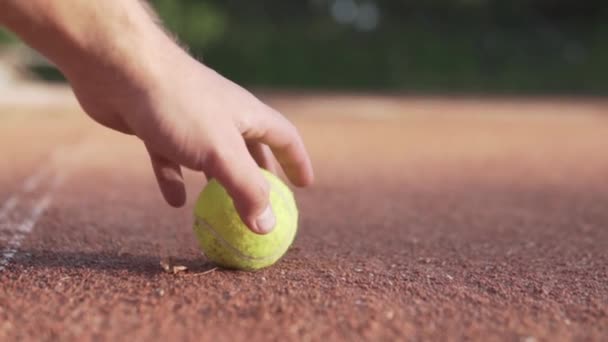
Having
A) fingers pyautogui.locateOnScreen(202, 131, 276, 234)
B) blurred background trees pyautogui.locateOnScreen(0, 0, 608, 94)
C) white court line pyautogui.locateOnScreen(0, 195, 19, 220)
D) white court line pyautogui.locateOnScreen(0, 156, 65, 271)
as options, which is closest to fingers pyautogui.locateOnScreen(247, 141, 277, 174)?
fingers pyautogui.locateOnScreen(202, 131, 276, 234)

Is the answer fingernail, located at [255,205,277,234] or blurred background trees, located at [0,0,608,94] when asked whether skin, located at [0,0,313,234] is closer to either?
fingernail, located at [255,205,277,234]

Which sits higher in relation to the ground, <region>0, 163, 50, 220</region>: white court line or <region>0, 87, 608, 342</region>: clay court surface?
<region>0, 87, 608, 342</region>: clay court surface

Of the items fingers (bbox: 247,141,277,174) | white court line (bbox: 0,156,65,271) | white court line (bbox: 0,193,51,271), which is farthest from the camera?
white court line (bbox: 0,156,65,271)

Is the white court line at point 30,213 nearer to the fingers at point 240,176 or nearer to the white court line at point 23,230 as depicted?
the white court line at point 23,230

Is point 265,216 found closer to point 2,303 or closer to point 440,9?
point 2,303

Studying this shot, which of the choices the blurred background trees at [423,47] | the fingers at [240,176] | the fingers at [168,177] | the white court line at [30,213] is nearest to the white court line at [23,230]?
the white court line at [30,213]

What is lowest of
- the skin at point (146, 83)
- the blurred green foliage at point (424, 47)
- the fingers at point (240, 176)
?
the blurred green foliage at point (424, 47)

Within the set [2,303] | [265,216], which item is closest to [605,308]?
[265,216]
